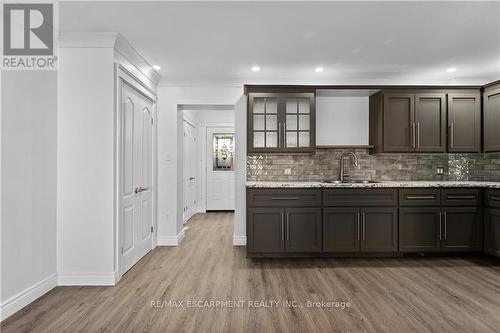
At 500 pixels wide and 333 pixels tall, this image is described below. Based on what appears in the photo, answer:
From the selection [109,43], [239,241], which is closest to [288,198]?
[239,241]

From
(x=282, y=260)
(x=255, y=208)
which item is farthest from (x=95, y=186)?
(x=282, y=260)

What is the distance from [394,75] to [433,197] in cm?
185

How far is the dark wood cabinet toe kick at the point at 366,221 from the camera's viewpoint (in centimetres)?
370

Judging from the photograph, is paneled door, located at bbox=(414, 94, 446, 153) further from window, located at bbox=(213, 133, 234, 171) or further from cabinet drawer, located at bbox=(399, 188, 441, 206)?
window, located at bbox=(213, 133, 234, 171)

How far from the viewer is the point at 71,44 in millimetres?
2965

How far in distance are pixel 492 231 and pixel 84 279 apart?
4.82 metres

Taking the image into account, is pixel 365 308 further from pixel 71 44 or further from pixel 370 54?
pixel 71 44

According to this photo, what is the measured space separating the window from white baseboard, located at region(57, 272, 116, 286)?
15.6 feet

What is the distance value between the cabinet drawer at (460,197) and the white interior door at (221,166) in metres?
4.81

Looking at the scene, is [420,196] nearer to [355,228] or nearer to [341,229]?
[355,228]

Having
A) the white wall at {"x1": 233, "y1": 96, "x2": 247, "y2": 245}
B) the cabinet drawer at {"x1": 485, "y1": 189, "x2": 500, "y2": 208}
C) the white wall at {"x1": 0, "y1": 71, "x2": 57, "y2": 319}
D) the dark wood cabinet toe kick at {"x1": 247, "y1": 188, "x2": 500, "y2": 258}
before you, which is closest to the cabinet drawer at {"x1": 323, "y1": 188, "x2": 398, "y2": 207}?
the dark wood cabinet toe kick at {"x1": 247, "y1": 188, "x2": 500, "y2": 258}

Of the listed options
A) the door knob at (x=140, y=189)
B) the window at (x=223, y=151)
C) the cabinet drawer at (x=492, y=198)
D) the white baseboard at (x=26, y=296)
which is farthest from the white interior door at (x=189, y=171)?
the cabinet drawer at (x=492, y=198)

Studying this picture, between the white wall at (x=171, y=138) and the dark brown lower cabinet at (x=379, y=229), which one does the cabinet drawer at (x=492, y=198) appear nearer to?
the dark brown lower cabinet at (x=379, y=229)

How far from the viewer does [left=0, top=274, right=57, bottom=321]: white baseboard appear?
2.34m
